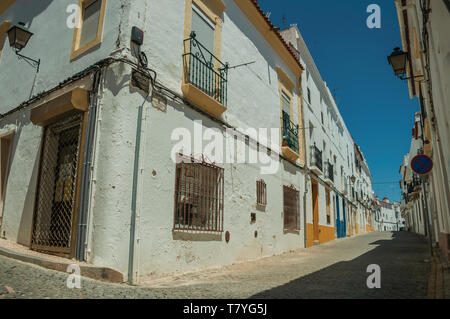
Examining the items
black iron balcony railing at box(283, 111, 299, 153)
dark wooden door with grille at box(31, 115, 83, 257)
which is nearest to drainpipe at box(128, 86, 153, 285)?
dark wooden door with grille at box(31, 115, 83, 257)

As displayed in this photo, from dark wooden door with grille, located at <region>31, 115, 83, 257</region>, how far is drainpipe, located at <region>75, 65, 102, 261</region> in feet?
0.82

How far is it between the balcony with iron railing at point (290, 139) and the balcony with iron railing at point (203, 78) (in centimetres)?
344

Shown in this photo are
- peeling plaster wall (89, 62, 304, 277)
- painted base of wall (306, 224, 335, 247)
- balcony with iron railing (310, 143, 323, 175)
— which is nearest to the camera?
peeling plaster wall (89, 62, 304, 277)

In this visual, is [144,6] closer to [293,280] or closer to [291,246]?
[293,280]

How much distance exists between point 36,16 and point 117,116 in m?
4.34

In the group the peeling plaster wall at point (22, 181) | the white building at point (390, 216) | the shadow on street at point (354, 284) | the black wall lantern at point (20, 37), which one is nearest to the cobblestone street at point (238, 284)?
the shadow on street at point (354, 284)

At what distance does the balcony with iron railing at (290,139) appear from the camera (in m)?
9.98

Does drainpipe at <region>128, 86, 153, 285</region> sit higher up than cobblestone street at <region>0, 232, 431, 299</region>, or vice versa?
drainpipe at <region>128, 86, 153, 285</region>

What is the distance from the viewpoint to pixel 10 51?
7.74m

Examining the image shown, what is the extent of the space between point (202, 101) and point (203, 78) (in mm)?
636

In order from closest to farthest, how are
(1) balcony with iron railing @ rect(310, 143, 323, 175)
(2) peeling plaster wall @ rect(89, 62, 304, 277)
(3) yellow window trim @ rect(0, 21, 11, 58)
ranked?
(2) peeling plaster wall @ rect(89, 62, 304, 277)
(3) yellow window trim @ rect(0, 21, 11, 58)
(1) balcony with iron railing @ rect(310, 143, 323, 175)

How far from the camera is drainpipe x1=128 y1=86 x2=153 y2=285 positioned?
4414 mm

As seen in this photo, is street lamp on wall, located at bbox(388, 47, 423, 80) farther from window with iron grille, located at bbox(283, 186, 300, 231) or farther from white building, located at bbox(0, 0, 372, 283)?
window with iron grille, located at bbox(283, 186, 300, 231)

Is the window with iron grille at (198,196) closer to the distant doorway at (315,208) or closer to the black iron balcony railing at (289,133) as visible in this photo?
the black iron balcony railing at (289,133)
